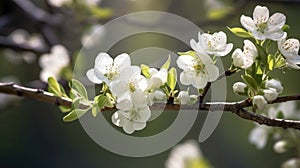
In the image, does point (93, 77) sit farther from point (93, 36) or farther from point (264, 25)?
point (93, 36)

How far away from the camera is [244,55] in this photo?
1.71 feet

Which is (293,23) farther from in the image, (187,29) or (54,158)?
(54,158)

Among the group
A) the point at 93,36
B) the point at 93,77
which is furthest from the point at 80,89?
the point at 93,36

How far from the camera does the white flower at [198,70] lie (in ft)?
1.72

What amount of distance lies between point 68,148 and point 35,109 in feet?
0.85

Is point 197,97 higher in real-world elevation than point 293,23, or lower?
lower

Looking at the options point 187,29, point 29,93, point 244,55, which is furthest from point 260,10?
point 187,29

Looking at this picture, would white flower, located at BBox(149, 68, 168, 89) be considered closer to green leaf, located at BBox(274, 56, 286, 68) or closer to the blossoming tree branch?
the blossoming tree branch

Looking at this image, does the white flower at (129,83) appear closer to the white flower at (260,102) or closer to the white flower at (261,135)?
the white flower at (260,102)

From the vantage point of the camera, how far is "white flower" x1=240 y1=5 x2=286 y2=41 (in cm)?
52

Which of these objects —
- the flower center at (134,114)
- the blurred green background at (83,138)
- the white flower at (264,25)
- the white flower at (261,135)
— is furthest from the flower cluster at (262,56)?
the blurred green background at (83,138)

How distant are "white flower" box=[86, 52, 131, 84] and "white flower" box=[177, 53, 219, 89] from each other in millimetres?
57

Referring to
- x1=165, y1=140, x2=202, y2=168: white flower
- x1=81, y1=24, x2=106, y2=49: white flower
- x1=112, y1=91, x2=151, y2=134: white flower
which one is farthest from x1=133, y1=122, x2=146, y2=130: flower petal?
x1=81, y1=24, x2=106, y2=49: white flower

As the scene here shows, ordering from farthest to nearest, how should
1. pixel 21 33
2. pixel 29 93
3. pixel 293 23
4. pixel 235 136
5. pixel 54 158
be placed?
pixel 54 158, pixel 235 136, pixel 293 23, pixel 21 33, pixel 29 93
